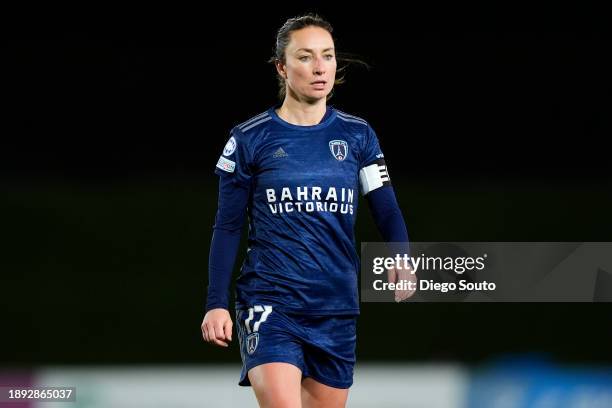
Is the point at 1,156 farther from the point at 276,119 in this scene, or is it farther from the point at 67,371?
the point at 276,119

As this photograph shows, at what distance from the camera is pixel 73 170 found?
576 cm

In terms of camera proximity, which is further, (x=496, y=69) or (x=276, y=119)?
(x=496, y=69)

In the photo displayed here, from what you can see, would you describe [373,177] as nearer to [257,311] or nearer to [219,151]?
[257,311]

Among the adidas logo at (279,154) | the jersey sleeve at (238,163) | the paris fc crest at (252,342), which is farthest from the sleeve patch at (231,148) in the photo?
the paris fc crest at (252,342)

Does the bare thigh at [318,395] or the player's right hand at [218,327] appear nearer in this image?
the player's right hand at [218,327]

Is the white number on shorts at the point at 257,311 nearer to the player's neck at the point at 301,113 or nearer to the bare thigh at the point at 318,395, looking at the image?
the bare thigh at the point at 318,395

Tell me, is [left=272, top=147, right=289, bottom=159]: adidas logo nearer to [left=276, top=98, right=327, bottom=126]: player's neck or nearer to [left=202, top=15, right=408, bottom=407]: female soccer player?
[left=202, top=15, right=408, bottom=407]: female soccer player

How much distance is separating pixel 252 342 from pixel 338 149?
61 centimetres

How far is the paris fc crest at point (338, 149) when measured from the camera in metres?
2.99

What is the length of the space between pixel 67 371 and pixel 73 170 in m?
1.27

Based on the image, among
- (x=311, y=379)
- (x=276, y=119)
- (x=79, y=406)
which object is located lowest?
(x=79, y=406)

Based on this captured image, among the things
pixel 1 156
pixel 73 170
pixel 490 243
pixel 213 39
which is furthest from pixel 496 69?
pixel 1 156

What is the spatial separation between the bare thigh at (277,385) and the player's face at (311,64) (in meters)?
0.78

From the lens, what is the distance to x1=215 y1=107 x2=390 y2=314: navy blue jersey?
2912mm
